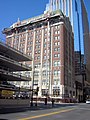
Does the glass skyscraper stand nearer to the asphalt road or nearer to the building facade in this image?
the building facade

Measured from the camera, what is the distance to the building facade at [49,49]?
101 meters

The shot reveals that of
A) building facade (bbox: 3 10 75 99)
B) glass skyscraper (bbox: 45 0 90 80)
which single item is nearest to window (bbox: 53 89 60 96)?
building facade (bbox: 3 10 75 99)

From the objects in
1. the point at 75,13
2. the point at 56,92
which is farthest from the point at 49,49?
the point at 75,13

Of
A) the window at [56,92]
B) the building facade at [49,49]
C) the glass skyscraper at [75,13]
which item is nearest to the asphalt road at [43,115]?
the building facade at [49,49]

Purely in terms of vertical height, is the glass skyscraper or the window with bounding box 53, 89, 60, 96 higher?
the glass skyscraper

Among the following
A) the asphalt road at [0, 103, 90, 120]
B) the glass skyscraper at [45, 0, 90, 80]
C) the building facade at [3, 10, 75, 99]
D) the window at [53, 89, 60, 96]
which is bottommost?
the asphalt road at [0, 103, 90, 120]

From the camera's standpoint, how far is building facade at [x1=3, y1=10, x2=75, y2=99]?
101m

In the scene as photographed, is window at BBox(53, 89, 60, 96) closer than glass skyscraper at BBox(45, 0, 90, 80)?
Yes

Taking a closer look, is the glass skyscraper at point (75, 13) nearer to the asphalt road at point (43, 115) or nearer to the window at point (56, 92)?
the window at point (56, 92)

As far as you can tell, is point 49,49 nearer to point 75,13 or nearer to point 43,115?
point 75,13

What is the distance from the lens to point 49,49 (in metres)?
107

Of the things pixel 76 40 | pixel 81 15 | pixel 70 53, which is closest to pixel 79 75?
pixel 76 40

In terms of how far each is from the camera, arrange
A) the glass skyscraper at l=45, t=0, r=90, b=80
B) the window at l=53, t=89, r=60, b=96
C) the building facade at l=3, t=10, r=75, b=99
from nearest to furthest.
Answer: the window at l=53, t=89, r=60, b=96, the building facade at l=3, t=10, r=75, b=99, the glass skyscraper at l=45, t=0, r=90, b=80

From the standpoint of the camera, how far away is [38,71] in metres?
108
